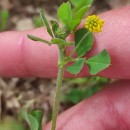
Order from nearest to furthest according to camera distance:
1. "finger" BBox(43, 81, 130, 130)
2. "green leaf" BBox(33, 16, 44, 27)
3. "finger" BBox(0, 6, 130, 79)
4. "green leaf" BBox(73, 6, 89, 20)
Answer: "green leaf" BBox(73, 6, 89, 20), "finger" BBox(0, 6, 130, 79), "finger" BBox(43, 81, 130, 130), "green leaf" BBox(33, 16, 44, 27)

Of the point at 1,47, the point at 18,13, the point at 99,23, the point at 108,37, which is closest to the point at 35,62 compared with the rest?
the point at 1,47

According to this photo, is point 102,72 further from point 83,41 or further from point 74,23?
point 74,23

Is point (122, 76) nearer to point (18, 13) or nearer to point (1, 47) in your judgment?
point (1, 47)

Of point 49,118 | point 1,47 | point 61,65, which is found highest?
point 61,65

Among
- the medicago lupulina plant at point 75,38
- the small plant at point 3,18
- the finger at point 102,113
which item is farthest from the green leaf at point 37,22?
the medicago lupulina plant at point 75,38

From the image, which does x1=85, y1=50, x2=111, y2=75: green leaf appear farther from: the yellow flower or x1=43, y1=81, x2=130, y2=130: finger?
x1=43, y1=81, x2=130, y2=130: finger

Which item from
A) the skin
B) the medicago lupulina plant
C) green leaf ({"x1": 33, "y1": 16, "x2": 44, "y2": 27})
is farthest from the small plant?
the medicago lupulina plant
